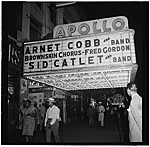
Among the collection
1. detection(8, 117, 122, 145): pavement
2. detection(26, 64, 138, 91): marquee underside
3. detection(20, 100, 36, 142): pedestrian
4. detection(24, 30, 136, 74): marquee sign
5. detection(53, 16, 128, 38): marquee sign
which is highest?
detection(53, 16, 128, 38): marquee sign

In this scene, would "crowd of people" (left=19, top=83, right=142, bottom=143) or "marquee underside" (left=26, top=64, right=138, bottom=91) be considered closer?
"crowd of people" (left=19, top=83, right=142, bottom=143)

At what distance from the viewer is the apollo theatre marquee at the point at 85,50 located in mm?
6633

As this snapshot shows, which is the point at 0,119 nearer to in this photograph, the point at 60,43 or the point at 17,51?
the point at 60,43

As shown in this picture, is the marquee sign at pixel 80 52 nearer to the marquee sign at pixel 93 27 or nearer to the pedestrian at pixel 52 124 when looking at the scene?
the marquee sign at pixel 93 27

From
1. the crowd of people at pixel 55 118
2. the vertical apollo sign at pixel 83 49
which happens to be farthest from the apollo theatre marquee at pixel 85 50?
the crowd of people at pixel 55 118

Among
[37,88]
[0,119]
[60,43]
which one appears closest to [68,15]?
[37,88]

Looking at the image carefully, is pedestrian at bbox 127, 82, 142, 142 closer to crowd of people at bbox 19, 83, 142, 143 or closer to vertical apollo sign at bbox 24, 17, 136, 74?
crowd of people at bbox 19, 83, 142, 143

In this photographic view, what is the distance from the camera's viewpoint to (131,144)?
5.19 metres

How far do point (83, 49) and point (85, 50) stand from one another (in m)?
0.08

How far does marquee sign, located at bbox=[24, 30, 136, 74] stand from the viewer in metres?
6.61

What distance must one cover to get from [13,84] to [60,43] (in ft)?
14.9

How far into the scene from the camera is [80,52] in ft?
23.4

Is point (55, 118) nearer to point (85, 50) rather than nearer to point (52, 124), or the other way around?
point (52, 124)

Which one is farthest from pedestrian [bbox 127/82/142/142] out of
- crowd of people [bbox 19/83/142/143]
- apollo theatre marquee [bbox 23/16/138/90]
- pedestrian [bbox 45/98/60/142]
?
pedestrian [bbox 45/98/60/142]
